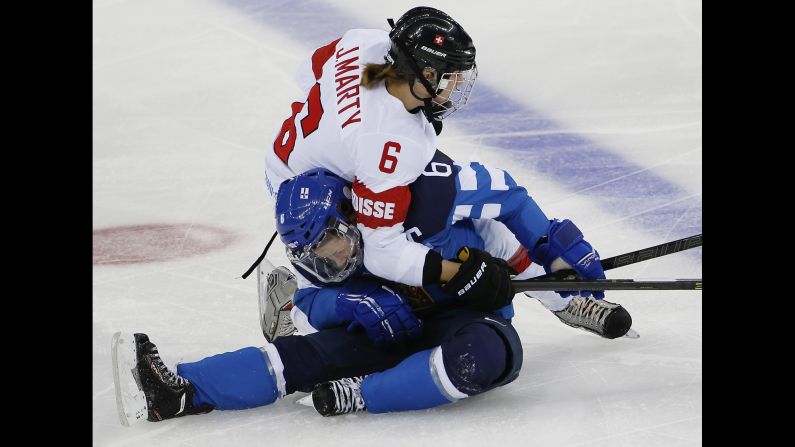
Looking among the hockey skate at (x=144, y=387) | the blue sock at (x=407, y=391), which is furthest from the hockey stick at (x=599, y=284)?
the hockey skate at (x=144, y=387)

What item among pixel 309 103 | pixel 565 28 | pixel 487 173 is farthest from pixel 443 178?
pixel 565 28

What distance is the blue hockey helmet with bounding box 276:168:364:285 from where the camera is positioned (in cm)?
299

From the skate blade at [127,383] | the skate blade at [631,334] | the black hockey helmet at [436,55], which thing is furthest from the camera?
the skate blade at [631,334]

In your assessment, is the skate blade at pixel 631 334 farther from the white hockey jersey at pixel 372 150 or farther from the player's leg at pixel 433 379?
the white hockey jersey at pixel 372 150

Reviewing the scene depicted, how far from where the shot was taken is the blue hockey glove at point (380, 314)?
3.04 m

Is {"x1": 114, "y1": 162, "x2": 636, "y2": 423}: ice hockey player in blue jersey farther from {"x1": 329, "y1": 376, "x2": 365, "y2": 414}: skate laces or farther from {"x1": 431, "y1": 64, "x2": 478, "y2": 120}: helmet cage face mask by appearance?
{"x1": 431, "y1": 64, "x2": 478, "y2": 120}: helmet cage face mask

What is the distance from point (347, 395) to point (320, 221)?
43cm

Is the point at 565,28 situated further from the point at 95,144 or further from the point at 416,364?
the point at 416,364

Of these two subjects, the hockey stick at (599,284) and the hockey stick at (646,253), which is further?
the hockey stick at (646,253)

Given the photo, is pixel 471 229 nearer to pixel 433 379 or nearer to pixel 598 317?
pixel 598 317

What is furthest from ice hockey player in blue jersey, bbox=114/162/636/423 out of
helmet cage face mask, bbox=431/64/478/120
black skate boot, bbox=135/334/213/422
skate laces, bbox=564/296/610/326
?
skate laces, bbox=564/296/610/326

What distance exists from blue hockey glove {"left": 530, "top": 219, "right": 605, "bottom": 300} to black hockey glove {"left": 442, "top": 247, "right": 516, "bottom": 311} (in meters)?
0.22

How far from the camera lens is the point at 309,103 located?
320 centimetres

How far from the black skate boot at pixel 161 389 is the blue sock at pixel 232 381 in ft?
0.08
